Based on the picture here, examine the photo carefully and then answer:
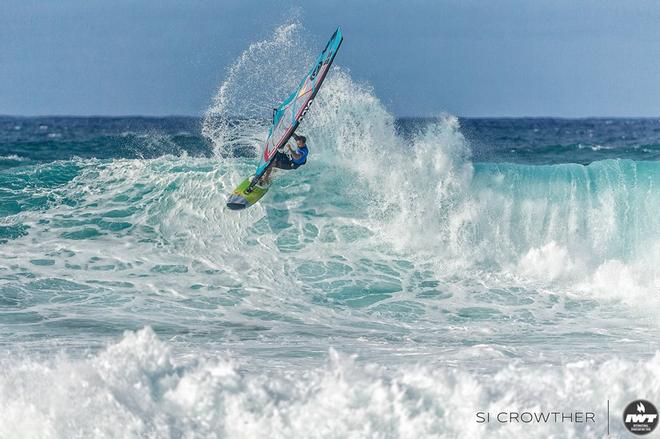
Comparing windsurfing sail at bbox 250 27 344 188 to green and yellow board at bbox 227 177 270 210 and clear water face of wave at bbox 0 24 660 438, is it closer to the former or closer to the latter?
green and yellow board at bbox 227 177 270 210

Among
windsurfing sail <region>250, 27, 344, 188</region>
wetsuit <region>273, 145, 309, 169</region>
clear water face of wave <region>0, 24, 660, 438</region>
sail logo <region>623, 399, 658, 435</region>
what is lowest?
sail logo <region>623, 399, 658, 435</region>

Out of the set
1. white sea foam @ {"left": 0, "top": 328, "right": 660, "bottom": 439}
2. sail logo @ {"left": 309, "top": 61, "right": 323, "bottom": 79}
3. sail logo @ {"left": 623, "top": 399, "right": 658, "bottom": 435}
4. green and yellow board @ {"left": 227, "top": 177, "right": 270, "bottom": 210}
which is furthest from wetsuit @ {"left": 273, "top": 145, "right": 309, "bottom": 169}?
sail logo @ {"left": 623, "top": 399, "right": 658, "bottom": 435}

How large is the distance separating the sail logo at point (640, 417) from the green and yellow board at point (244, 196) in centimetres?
811

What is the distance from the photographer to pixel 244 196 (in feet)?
46.6

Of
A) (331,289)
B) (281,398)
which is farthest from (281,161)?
(281,398)

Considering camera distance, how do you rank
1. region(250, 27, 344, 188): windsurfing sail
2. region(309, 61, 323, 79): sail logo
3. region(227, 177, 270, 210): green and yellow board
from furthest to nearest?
1. region(227, 177, 270, 210): green and yellow board
2. region(309, 61, 323, 79): sail logo
3. region(250, 27, 344, 188): windsurfing sail

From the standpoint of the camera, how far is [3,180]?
17297 mm

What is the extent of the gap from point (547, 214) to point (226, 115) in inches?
266

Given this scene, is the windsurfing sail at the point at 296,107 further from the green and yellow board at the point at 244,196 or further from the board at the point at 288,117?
the green and yellow board at the point at 244,196

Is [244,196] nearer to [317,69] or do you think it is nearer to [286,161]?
[286,161]

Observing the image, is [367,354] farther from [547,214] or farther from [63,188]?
[63,188]

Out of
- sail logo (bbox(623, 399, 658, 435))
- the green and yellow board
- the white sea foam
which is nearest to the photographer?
the white sea foam

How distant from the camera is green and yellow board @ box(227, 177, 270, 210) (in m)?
14.0

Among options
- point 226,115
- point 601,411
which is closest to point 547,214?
point 226,115
